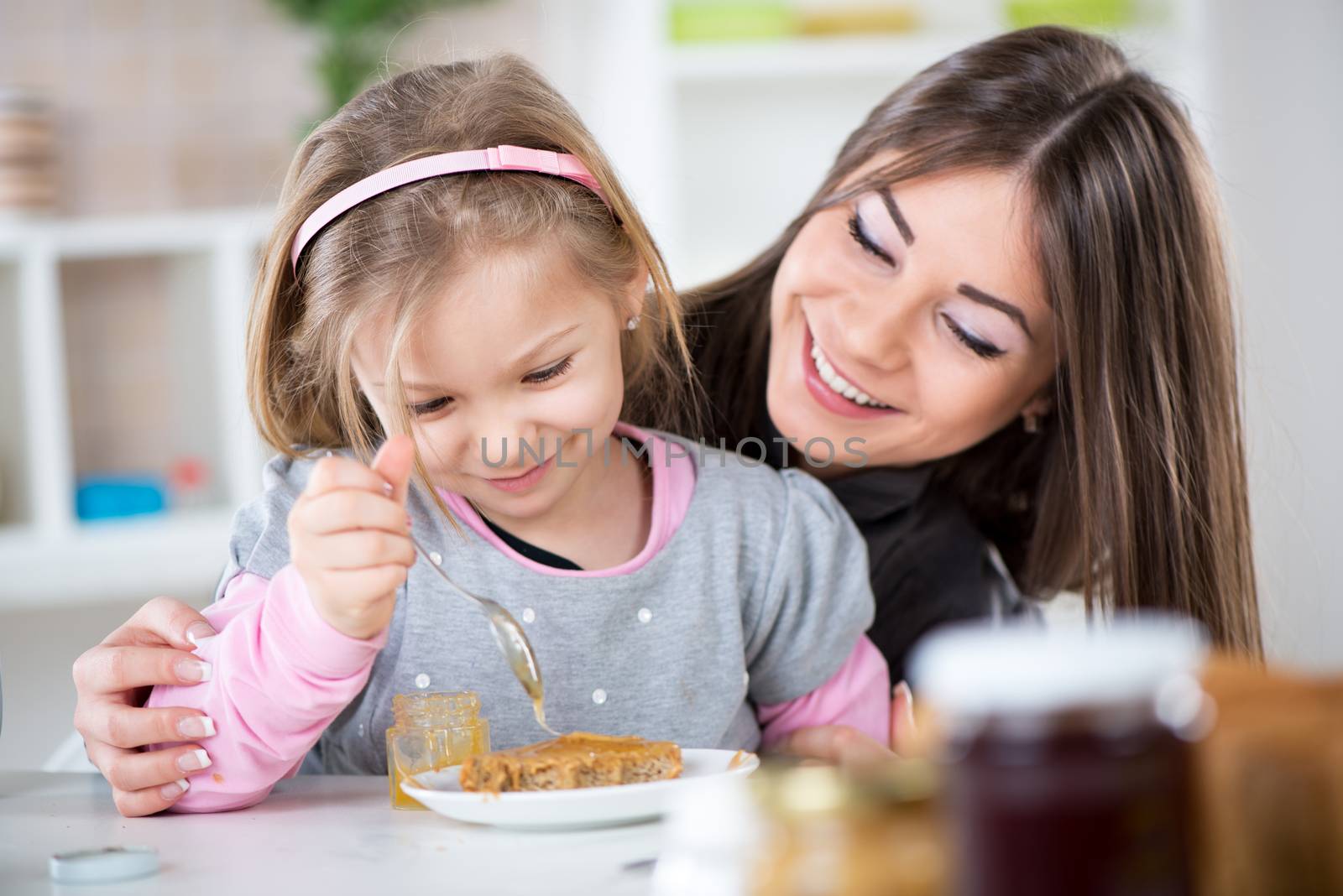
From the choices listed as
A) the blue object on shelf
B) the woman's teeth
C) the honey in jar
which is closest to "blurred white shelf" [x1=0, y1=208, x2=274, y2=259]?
the blue object on shelf

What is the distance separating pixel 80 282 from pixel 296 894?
11.3 ft

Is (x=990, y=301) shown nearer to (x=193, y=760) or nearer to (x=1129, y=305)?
(x=1129, y=305)

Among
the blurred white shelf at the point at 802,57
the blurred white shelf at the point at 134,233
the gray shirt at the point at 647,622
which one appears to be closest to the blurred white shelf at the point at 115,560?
the blurred white shelf at the point at 134,233

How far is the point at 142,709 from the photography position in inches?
39.7

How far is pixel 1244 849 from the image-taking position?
0.44 meters

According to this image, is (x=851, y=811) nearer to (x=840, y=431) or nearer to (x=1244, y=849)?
(x=1244, y=849)

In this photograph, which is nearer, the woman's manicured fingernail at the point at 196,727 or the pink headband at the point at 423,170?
the woman's manicured fingernail at the point at 196,727

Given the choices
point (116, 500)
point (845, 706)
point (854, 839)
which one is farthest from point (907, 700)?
point (116, 500)

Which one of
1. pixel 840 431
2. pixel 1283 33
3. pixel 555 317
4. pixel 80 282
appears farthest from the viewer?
pixel 80 282

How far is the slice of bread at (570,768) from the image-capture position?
864 millimetres

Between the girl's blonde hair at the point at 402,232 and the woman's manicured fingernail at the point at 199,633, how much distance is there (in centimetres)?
22

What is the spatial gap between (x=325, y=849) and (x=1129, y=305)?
38.8 inches

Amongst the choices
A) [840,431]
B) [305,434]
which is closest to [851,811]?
[305,434]

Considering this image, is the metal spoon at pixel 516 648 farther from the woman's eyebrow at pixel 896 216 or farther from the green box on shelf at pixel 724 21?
the green box on shelf at pixel 724 21
